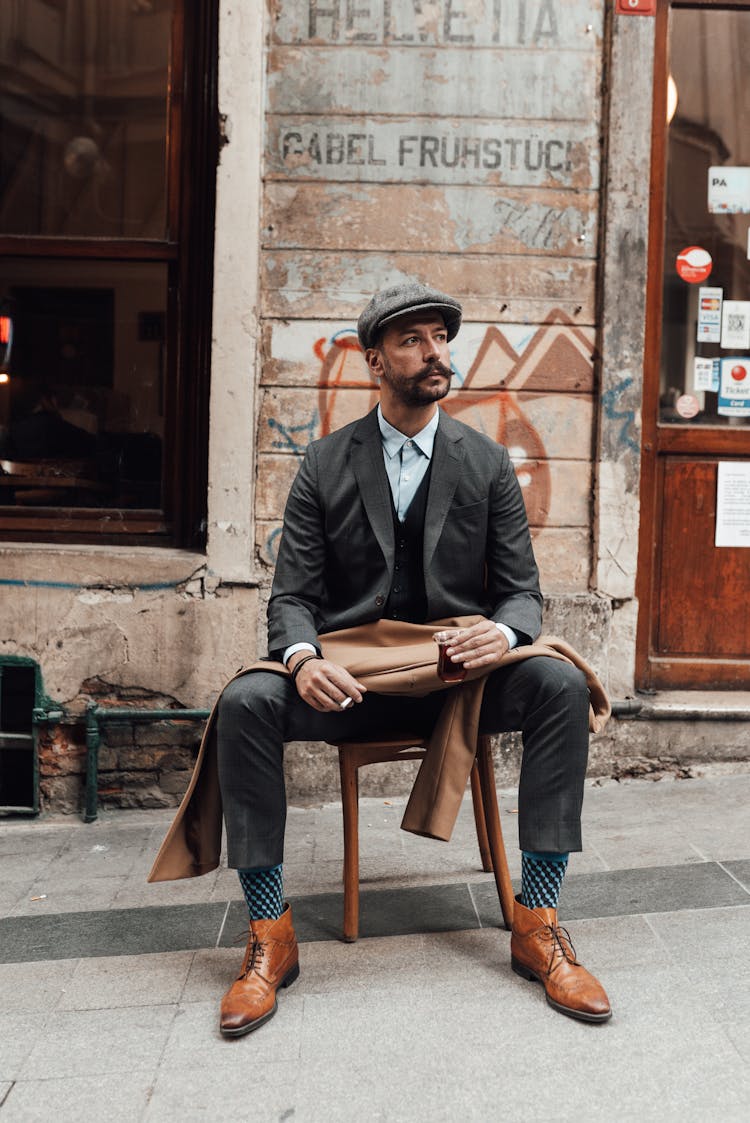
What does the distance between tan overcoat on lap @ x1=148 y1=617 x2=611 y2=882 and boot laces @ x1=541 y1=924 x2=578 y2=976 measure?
0.35 meters

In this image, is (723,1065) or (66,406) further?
(66,406)

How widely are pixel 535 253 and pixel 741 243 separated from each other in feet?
3.25

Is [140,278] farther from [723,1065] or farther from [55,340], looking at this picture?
[723,1065]

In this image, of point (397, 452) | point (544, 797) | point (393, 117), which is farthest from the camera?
point (393, 117)

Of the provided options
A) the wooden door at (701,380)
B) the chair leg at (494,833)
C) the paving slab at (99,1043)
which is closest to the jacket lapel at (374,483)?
the chair leg at (494,833)

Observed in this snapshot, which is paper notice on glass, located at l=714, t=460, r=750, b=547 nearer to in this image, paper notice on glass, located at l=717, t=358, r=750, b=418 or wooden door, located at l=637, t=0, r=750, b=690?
wooden door, located at l=637, t=0, r=750, b=690

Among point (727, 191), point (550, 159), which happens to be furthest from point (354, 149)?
point (727, 191)

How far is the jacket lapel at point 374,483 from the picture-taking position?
3.22 meters

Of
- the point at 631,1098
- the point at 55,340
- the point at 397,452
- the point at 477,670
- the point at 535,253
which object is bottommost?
the point at 631,1098

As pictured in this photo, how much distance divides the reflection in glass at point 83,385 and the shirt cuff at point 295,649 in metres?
2.03

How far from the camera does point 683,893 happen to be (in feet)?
11.5

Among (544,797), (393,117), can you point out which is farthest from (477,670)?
(393,117)

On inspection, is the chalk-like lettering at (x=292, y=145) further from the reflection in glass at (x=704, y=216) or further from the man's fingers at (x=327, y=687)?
the man's fingers at (x=327, y=687)

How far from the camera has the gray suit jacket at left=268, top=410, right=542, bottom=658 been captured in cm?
323
